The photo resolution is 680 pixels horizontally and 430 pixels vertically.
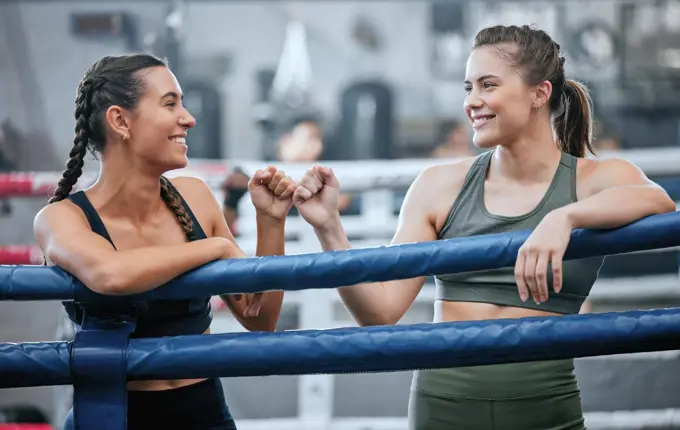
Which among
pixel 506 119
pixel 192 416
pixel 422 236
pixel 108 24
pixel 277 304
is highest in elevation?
pixel 108 24

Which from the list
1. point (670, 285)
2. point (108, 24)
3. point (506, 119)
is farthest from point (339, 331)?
point (108, 24)

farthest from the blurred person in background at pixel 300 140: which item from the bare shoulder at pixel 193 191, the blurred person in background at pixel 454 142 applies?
the bare shoulder at pixel 193 191

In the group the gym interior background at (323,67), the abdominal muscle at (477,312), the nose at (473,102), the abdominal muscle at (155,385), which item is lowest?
the abdominal muscle at (155,385)

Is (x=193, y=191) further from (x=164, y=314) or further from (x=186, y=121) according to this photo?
(x=164, y=314)

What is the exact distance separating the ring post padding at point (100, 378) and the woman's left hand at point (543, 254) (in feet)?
1.59

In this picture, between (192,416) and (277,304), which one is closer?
(192,416)

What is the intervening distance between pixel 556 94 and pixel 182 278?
69cm

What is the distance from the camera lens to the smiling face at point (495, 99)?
4.20ft

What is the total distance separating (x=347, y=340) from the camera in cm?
101

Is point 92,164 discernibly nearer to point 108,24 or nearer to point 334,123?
point 108,24

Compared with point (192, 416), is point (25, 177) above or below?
above

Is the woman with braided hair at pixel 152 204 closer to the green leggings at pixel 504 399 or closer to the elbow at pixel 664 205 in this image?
the green leggings at pixel 504 399

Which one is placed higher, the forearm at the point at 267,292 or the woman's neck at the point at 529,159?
the woman's neck at the point at 529,159

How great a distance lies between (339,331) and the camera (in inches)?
40.5
